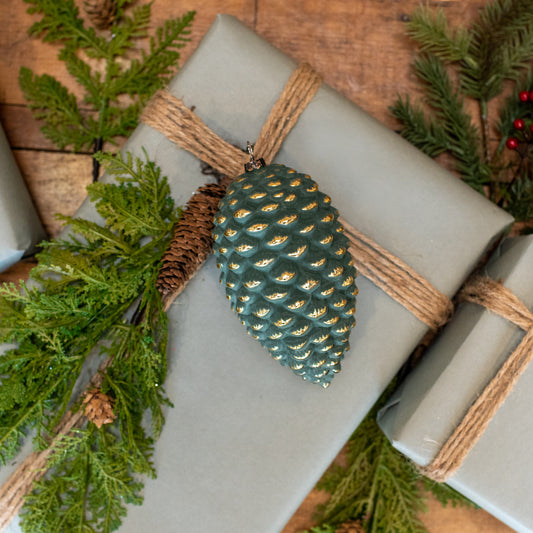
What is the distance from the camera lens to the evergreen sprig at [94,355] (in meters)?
0.60

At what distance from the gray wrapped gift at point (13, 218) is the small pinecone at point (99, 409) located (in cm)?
29

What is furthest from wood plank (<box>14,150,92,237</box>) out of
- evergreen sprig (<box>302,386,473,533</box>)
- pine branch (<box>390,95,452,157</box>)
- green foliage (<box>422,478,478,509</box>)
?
green foliage (<box>422,478,478,509</box>)

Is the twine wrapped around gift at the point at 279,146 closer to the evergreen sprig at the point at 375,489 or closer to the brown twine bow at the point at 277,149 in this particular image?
the brown twine bow at the point at 277,149

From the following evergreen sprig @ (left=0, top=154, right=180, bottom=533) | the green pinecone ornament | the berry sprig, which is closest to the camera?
the green pinecone ornament

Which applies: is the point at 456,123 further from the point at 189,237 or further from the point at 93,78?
the point at 93,78

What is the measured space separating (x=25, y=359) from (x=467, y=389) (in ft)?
2.13

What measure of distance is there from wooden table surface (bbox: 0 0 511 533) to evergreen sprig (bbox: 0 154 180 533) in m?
0.31

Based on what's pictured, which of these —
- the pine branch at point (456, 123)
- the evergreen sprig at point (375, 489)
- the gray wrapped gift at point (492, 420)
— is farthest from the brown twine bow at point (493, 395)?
the pine branch at point (456, 123)

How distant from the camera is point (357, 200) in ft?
2.25

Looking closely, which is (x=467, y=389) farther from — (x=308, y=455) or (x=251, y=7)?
(x=251, y=7)

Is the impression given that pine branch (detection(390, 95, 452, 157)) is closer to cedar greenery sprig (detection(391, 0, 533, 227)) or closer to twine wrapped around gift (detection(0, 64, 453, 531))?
cedar greenery sprig (detection(391, 0, 533, 227))

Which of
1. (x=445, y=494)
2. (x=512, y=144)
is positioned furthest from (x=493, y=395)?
(x=512, y=144)

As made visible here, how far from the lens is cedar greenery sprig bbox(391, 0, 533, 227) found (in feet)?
2.69

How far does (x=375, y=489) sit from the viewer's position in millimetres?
836
